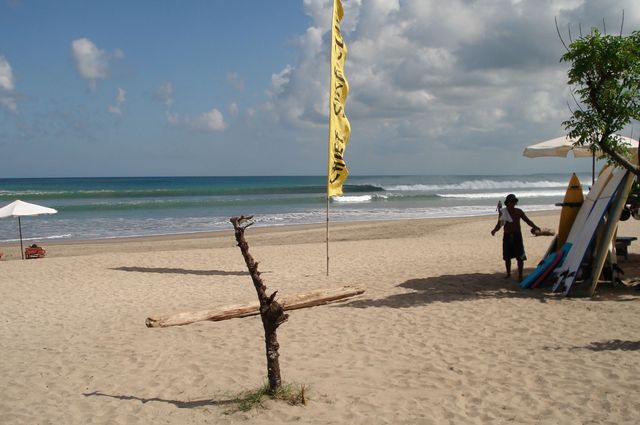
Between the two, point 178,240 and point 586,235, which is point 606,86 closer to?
point 586,235

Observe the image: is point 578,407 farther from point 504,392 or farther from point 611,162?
point 611,162

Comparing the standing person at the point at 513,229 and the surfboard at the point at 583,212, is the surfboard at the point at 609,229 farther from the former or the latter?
the standing person at the point at 513,229

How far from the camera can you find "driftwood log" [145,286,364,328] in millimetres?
6809

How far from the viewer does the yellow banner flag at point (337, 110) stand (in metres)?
9.19

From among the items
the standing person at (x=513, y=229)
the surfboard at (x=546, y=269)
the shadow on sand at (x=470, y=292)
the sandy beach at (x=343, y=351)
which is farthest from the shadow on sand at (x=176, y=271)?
the surfboard at (x=546, y=269)

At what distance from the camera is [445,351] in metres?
5.45

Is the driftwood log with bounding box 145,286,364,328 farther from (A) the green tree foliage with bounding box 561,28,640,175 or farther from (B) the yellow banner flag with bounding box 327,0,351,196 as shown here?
(A) the green tree foliage with bounding box 561,28,640,175

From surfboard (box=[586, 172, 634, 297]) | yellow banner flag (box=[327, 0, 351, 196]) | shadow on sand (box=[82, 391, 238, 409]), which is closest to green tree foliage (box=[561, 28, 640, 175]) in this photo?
surfboard (box=[586, 172, 634, 297])

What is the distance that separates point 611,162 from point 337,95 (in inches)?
172

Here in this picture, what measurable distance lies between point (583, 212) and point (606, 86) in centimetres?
214

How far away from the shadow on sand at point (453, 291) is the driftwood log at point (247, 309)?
27cm

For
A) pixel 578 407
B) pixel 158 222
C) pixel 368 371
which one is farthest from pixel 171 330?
pixel 158 222

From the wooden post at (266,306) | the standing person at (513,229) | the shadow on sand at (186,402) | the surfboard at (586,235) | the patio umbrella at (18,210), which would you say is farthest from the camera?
the patio umbrella at (18,210)

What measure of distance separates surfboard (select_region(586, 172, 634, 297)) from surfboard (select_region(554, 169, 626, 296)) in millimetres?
82
